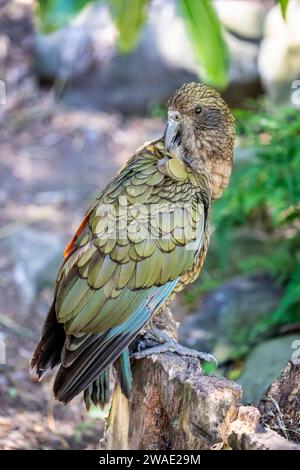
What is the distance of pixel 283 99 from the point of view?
30.8ft

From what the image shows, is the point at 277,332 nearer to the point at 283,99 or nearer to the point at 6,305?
the point at 6,305

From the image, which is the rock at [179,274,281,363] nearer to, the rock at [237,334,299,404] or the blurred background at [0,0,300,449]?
the blurred background at [0,0,300,449]

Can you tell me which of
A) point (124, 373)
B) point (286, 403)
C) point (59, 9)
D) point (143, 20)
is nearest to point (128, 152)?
point (143, 20)

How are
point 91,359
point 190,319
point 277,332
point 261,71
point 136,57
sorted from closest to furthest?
point 91,359
point 277,332
point 190,319
point 261,71
point 136,57

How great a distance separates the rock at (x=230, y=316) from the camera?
6.21 m

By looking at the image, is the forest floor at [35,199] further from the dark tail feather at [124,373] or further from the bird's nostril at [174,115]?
the bird's nostril at [174,115]

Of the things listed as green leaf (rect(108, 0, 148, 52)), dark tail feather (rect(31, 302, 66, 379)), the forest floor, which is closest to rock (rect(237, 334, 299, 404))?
the forest floor

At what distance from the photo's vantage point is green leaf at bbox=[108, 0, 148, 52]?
424cm

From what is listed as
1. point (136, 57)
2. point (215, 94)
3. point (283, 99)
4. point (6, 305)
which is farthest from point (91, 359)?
point (136, 57)

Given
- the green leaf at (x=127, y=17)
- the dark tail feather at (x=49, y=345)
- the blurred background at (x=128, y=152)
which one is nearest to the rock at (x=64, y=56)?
the blurred background at (x=128, y=152)

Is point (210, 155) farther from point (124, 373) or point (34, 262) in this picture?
point (34, 262)

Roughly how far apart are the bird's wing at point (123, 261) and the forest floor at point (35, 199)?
175 cm

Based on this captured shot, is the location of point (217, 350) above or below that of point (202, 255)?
above

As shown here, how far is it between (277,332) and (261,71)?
15.8 ft
